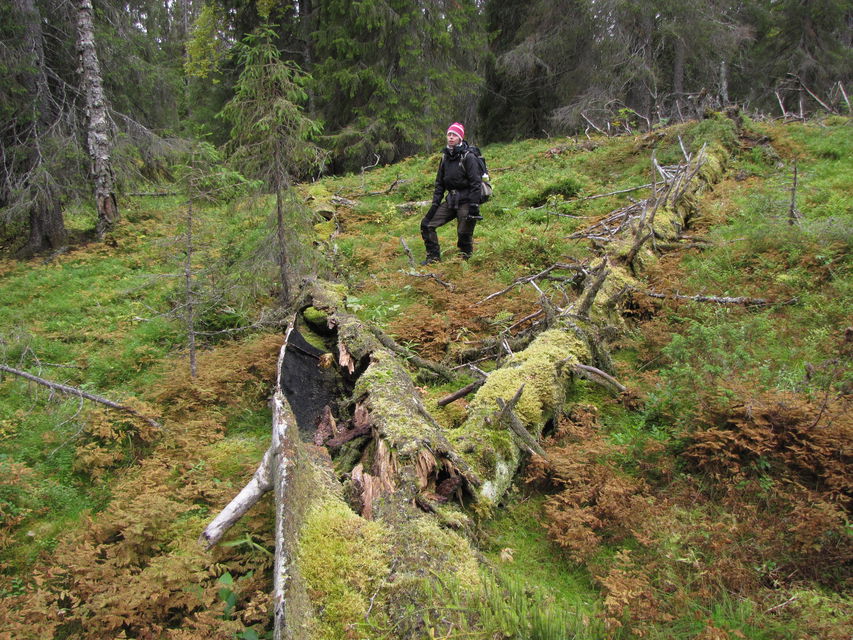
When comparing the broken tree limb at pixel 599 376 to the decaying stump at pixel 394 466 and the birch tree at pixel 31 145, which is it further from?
the birch tree at pixel 31 145

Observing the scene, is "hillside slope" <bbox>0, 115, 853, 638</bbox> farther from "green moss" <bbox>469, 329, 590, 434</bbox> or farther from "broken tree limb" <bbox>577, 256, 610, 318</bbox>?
"green moss" <bbox>469, 329, 590, 434</bbox>

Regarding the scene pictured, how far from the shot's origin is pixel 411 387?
13.3ft

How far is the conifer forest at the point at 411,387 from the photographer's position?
100 inches

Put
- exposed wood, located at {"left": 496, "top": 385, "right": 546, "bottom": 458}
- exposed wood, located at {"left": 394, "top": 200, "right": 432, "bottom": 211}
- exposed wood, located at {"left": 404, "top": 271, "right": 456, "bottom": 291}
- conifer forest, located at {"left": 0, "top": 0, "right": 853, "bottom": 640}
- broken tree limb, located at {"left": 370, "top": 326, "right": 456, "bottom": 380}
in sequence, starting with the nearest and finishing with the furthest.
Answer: conifer forest, located at {"left": 0, "top": 0, "right": 853, "bottom": 640}, exposed wood, located at {"left": 496, "top": 385, "right": 546, "bottom": 458}, broken tree limb, located at {"left": 370, "top": 326, "right": 456, "bottom": 380}, exposed wood, located at {"left": 404, "top": 271, "right": 456, "bottom": 291}, exposed wood, located at {"left": 394, "top": 200, "right": 432, "bottom": 211}

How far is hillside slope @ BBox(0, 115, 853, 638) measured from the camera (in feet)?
7.92

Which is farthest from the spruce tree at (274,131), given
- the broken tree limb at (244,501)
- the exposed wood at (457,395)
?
the broken tree limb at (244,501)

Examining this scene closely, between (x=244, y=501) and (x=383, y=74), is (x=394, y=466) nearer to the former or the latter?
(x=244, y=501)

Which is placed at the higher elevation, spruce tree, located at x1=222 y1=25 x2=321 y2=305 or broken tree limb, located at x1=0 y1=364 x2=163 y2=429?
spruce tree, located at x1=222 y1=25 x2=321 y2=305

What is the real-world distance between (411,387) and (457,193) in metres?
5.66

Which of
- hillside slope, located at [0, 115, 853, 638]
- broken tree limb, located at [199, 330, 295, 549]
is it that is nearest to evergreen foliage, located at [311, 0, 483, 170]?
hillside slope, located at [0, 115, 853, 638]

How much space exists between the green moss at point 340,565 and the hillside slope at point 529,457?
11 mm

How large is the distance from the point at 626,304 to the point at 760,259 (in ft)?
6.94

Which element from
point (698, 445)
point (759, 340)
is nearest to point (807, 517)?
point (698, 445)

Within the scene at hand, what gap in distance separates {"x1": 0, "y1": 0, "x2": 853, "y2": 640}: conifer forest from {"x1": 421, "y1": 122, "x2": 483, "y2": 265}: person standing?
0.21 ft
